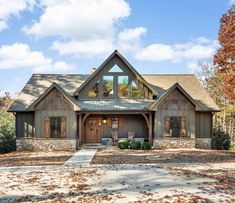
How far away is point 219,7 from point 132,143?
10773 mm

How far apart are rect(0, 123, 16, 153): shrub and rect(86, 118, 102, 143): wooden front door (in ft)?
18.0

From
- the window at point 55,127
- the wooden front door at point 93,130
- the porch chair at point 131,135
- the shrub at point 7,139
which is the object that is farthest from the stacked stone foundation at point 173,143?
the shrub at point 7,139

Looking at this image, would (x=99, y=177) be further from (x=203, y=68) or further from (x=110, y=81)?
(x=203, y=68)

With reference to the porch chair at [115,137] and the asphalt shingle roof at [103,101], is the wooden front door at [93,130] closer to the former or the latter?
the porch chair at [115,137]

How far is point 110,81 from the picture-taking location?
2256 cm


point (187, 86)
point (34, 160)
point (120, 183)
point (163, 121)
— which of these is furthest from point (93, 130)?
point (120, 183)

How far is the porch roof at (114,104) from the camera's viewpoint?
21.1 metres

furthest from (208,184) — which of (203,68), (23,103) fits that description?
(203,68)

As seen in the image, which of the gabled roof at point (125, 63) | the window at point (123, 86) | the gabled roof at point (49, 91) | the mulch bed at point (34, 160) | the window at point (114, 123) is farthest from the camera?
the window at point (114, 123)

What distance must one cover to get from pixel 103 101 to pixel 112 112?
1.48 meters

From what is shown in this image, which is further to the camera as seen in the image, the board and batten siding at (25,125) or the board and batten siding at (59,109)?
the board and batten siding at (25,125)

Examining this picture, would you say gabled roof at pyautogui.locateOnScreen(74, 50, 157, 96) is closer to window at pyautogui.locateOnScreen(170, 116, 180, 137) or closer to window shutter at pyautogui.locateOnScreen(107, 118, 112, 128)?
window at pyautogui.locateOnScreen(170, 116, 180, 137)

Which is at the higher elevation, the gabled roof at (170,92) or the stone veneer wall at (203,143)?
the gabled roof at (170,92)

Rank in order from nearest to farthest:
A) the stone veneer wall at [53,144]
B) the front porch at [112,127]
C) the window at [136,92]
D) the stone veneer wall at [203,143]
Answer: the stone veneer wall at [53,144], the stone veneer wall at [203,143], the window at [136,92], the front porch at [112,127]
